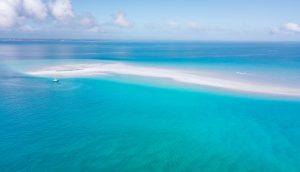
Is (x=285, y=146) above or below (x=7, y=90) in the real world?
below

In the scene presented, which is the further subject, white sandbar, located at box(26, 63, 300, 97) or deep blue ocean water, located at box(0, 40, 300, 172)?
white sandbar, located at box(26, 63, 300, 97)

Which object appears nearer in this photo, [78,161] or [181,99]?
[78,161]

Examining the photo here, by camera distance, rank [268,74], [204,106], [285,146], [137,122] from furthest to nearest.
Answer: [268,74], [204,106], [137,122], [285,146]

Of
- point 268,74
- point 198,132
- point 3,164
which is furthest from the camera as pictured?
point 268,74

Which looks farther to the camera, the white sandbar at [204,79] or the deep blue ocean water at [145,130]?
the white sandbar at [204,79]

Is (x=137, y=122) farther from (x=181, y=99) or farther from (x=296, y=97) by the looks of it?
(x=296, y=97)

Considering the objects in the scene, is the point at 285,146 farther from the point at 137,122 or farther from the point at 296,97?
the point at 296,97

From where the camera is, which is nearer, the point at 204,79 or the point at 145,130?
the point at 145,130

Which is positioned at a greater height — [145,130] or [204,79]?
[204,79]

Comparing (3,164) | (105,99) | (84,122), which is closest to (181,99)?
(105,99)

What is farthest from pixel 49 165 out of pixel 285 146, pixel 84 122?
Answer: pixel 285 146
